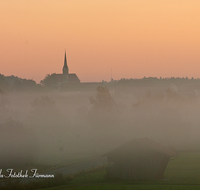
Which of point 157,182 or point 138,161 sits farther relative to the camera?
point 138,161

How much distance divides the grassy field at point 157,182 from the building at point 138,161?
1214mm

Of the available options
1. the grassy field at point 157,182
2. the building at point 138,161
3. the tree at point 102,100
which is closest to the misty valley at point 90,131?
the tree at point 102,100

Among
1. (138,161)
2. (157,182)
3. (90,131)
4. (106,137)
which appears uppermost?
(90,131)

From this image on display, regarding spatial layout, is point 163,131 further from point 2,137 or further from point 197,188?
point 197,188

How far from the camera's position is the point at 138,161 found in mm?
36594

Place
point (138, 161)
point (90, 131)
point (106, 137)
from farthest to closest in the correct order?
point (90, 131), point (106, 137), point (138, 161)

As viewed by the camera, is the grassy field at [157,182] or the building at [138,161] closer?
the grassy field at [157,182]

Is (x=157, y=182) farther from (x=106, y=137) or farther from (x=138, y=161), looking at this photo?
(x=106, y=137)

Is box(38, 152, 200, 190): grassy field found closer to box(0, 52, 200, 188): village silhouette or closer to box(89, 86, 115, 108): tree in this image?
box(0, 52, 200, 188): village silhouette

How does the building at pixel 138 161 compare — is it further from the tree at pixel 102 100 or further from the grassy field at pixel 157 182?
the tree at pixel 102 100

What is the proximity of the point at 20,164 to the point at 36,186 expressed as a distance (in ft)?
49.1

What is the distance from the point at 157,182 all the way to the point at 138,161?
3329 mm

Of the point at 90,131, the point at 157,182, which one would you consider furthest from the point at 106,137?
the point at 157,182

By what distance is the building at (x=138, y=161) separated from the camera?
36031mm
